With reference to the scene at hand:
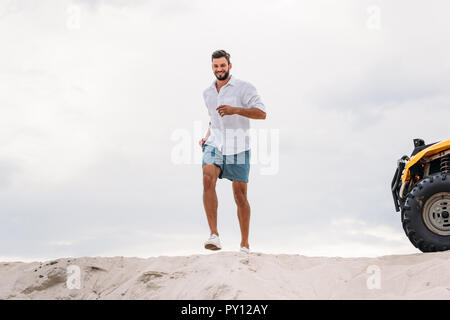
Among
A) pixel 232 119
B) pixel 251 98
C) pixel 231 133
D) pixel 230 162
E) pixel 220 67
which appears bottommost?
pixel 230 162

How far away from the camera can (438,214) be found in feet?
24.1

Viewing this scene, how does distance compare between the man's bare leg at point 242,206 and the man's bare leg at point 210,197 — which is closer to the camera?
the man's bare leg at point 210,197

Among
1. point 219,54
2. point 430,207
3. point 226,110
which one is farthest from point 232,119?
point 430,207

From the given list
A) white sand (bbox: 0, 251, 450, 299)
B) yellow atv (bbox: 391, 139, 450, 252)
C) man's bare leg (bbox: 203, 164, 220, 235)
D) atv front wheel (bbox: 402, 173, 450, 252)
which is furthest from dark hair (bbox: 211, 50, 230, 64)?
atv front wheel (bbox: 402, 173, 450, 252)

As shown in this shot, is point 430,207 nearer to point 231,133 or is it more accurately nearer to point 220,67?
point 231,133

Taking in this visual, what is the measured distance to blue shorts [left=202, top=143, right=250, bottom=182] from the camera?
7230 mm

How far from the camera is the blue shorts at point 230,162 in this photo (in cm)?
723

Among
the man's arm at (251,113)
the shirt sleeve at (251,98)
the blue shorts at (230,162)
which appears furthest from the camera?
the shirt sleeve at (251,98)

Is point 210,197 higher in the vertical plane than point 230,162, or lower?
lower

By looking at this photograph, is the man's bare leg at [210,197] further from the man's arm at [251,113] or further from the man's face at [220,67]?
the man's face at [220,67]

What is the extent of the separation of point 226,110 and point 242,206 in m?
1.33

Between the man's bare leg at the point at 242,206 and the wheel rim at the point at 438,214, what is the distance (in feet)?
7.63

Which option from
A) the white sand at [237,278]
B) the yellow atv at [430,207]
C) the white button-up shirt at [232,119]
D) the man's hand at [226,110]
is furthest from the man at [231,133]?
the yellow atv at [430,207]
